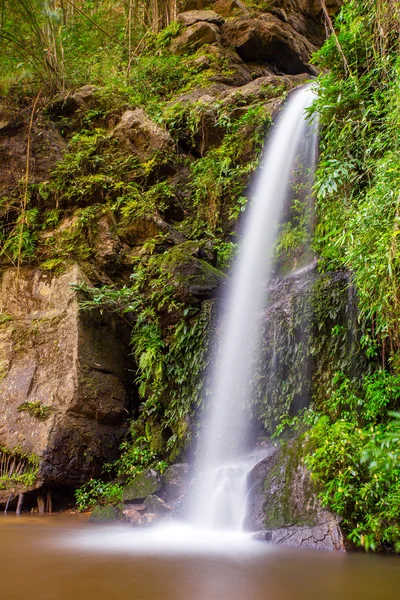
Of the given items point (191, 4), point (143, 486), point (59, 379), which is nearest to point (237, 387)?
point (143, 486)

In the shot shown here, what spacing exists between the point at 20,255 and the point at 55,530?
5.15m

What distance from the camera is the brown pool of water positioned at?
2.92m

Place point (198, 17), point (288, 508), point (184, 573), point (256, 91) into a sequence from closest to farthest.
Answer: point (184, 573) < point (288, 508) < point (256, 91) < point (198, 17)

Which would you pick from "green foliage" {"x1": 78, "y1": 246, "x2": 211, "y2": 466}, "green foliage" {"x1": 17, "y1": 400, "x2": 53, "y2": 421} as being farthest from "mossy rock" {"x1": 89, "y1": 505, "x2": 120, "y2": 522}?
"green foliage" {"x1": 17, "y1": 400, "x2": 53, "y2": 421}

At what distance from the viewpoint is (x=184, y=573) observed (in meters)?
3.38

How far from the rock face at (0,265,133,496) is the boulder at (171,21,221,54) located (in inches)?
342

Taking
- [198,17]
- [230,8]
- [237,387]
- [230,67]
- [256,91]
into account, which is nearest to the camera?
[237,387]

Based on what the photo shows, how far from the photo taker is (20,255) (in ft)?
28.1

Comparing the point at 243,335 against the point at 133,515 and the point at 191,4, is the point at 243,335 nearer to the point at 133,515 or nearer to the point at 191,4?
the point at 133,515

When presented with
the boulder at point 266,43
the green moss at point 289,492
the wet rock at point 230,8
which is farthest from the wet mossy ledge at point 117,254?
the wet rock at point 230,8

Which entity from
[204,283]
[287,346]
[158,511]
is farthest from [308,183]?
[158,511]

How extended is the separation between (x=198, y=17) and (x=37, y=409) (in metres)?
12.7

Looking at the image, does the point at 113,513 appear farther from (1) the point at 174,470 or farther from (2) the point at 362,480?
(2) the point at 362,480

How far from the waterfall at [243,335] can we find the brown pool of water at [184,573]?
1.27 metres
